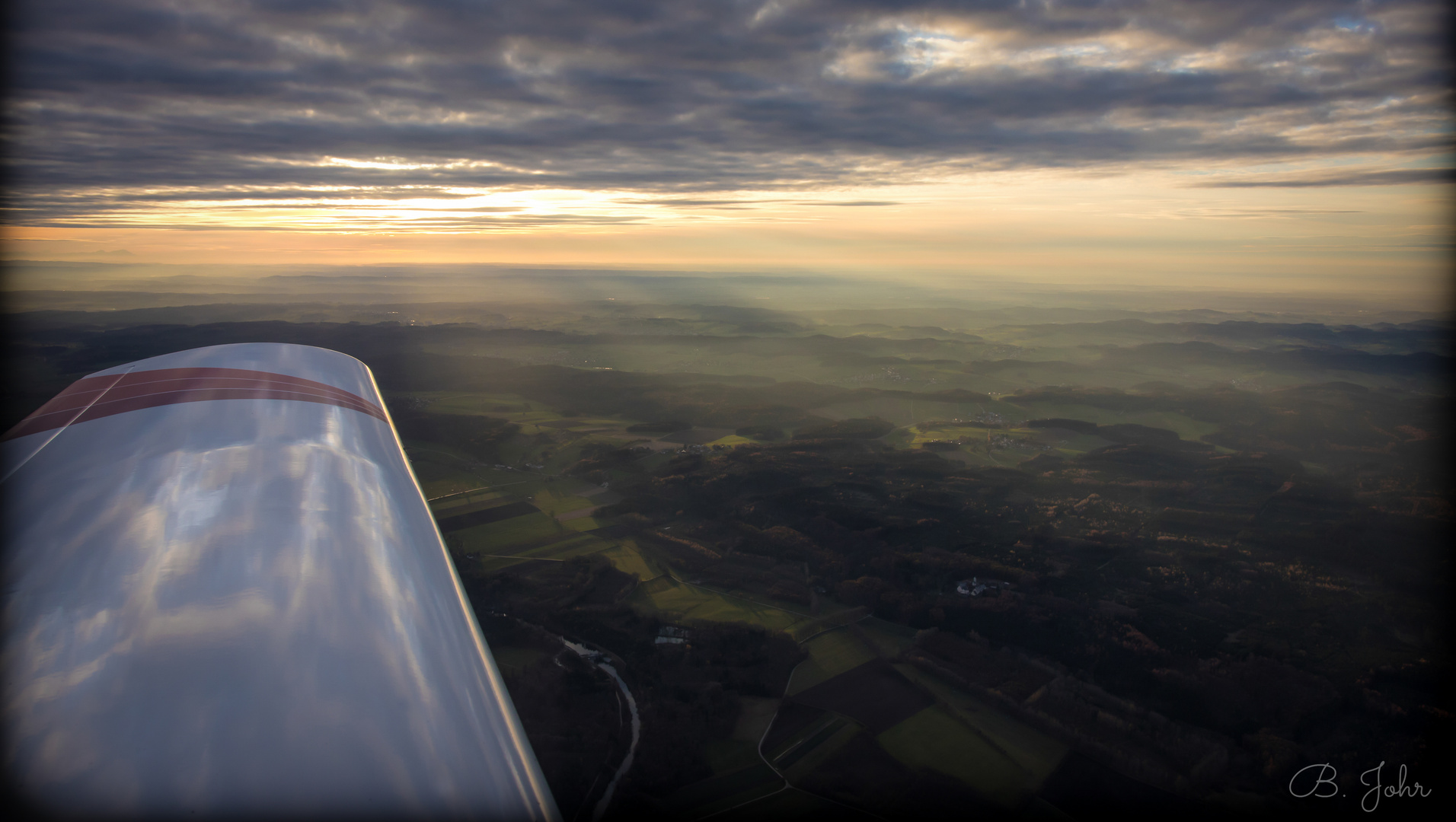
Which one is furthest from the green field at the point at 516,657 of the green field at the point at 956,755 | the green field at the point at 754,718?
the green field at the point at 956,755

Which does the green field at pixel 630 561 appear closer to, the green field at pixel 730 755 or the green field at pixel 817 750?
the green field at pixel 730 755

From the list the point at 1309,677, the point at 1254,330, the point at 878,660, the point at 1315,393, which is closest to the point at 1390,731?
the point at 1309,677

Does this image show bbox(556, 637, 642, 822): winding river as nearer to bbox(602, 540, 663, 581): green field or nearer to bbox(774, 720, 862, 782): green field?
bbox(774, 720, 862, 782): green field

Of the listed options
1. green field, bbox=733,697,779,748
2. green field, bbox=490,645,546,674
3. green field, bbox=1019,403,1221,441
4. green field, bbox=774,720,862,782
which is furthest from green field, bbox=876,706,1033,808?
green field, bbox=1019,403,1221,441

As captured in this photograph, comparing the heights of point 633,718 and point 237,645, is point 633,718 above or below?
below
